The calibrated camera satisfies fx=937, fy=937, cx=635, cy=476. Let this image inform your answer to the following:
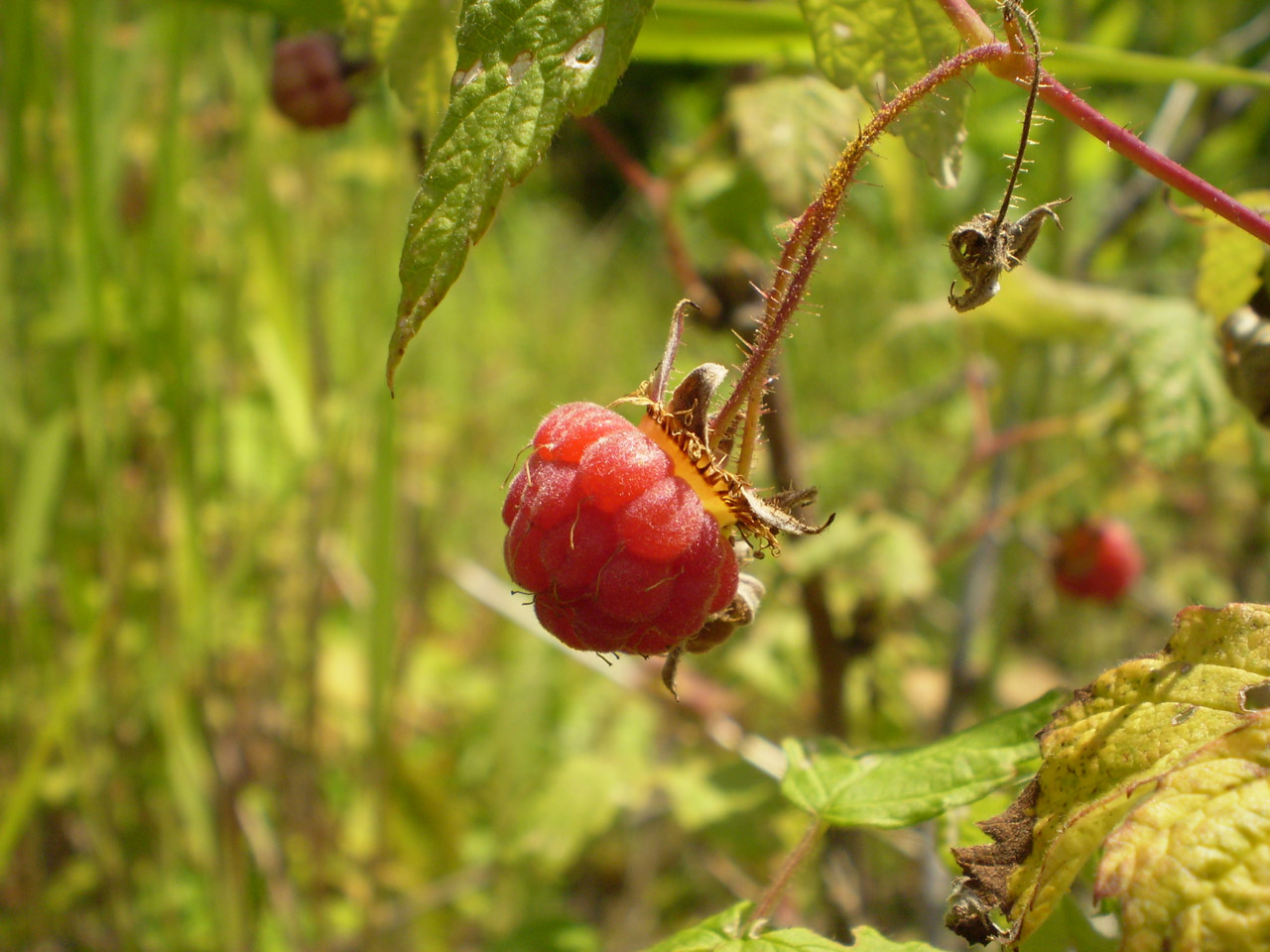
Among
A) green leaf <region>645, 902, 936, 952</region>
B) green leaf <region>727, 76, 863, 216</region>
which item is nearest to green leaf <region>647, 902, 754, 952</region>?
green leaf <region>645, 902, 936, 952</region>

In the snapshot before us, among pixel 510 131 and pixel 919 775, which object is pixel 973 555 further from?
pixel 510 131

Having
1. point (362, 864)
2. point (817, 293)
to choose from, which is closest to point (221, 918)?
point (362, 864)

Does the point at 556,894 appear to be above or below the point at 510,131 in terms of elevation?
below

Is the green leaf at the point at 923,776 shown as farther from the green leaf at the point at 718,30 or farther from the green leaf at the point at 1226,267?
the green leaf at the point at 718,30

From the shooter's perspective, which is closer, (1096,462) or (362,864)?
(1096,462)

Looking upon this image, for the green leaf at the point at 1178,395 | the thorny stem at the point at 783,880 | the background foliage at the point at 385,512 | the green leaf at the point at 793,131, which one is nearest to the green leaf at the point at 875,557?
the background foliage at the point at 385,512

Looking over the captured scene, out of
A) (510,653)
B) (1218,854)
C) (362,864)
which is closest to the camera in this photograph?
(1218,854)

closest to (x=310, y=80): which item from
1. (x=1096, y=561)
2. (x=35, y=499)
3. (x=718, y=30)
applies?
(x=718, y=30)
